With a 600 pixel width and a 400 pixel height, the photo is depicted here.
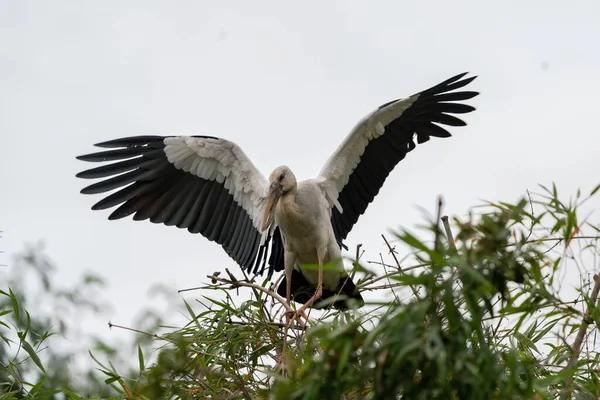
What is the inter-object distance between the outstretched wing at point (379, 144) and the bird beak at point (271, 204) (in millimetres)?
564

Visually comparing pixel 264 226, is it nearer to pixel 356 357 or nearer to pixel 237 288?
pixel 237 288

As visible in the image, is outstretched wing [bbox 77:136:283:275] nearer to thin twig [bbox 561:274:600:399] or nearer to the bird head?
the bird head

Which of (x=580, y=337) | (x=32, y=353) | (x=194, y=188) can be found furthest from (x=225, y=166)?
(x=580, y=337)

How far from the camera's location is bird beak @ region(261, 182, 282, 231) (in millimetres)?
5715

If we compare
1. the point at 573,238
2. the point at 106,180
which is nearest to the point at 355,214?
the point at 106,180

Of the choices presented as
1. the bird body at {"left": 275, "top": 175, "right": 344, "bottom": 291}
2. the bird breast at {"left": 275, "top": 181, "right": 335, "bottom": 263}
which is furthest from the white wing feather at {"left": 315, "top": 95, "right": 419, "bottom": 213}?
the bird breast at {"left": 275, "top": 181, "right": 335, "bottom": 263}

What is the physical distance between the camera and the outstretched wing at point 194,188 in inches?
244

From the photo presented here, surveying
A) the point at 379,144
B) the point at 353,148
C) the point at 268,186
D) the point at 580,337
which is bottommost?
the point at 580,337

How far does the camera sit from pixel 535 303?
3.14 meters

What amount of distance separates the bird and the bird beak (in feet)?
0.08

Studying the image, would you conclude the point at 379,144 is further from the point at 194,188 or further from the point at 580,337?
the point at 580,337

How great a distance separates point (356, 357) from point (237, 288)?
1.45m

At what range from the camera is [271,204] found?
5750 millimetres

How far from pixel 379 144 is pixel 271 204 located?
→ 1118mm
